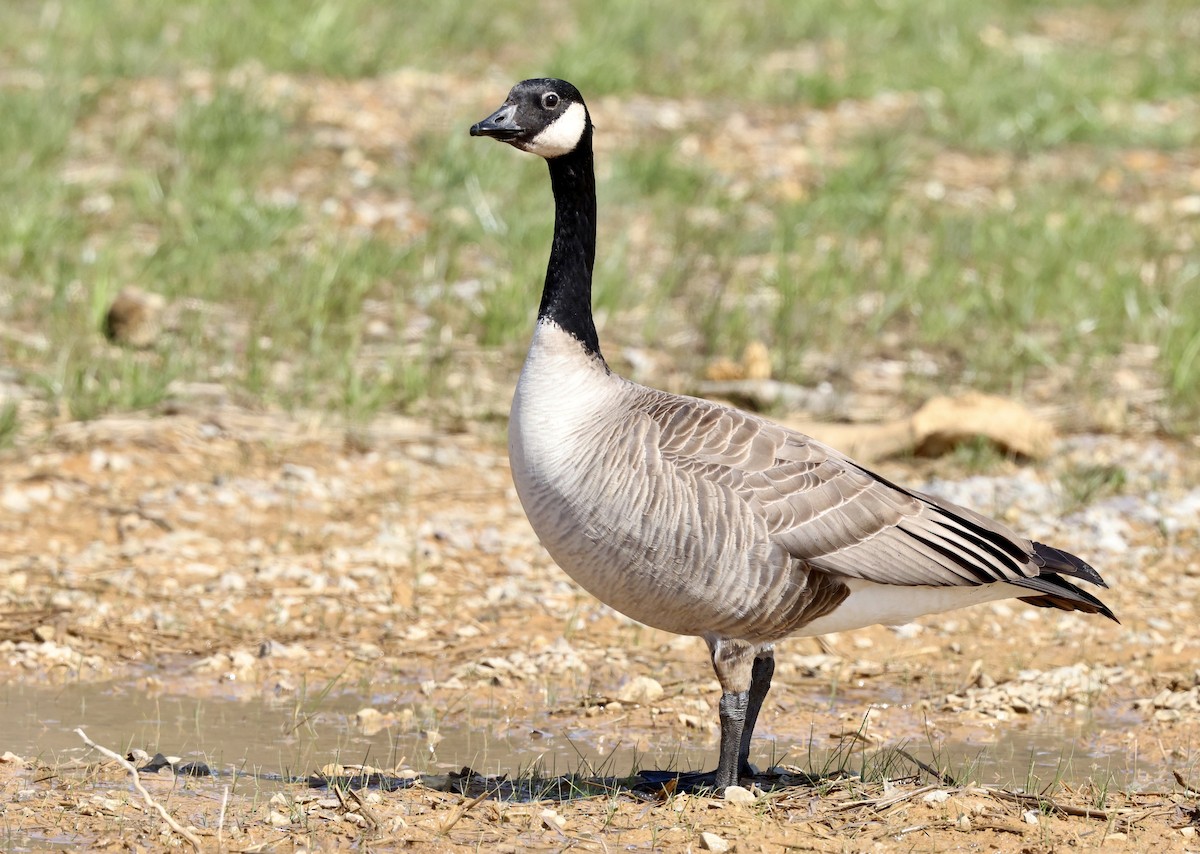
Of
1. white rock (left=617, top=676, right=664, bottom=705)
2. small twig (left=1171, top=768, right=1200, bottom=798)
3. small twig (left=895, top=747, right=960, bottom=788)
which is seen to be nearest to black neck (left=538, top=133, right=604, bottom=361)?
white rock (left=617, top=676, right=664, bottom=705)

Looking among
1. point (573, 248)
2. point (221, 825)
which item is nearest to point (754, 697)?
point (573, 248)

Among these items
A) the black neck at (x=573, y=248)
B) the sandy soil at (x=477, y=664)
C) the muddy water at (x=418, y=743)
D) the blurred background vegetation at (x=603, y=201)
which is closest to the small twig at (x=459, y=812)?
the sandy soil at (x=477, y=664)

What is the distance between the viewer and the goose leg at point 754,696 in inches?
190

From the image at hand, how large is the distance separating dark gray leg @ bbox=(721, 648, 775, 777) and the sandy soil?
7.6 inches

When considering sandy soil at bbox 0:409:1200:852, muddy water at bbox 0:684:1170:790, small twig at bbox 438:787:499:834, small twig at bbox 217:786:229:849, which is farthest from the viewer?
muddy water at bbox 0:684:1170:790

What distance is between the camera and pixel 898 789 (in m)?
4.45

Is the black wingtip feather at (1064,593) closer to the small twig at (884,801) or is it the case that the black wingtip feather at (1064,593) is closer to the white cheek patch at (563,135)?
the small twig at (884,801)

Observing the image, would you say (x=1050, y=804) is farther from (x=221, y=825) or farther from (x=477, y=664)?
(x=477, y=664)

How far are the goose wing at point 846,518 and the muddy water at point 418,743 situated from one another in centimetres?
61

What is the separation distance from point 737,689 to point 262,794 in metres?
1.42

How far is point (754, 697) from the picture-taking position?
16.3ft

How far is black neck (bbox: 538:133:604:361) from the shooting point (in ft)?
16.7

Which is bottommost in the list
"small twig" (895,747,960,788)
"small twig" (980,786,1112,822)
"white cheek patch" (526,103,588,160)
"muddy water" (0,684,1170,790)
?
"muddy water" (0,684,1170,790)

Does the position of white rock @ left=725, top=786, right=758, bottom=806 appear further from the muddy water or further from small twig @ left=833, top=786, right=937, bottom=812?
the muddy water
